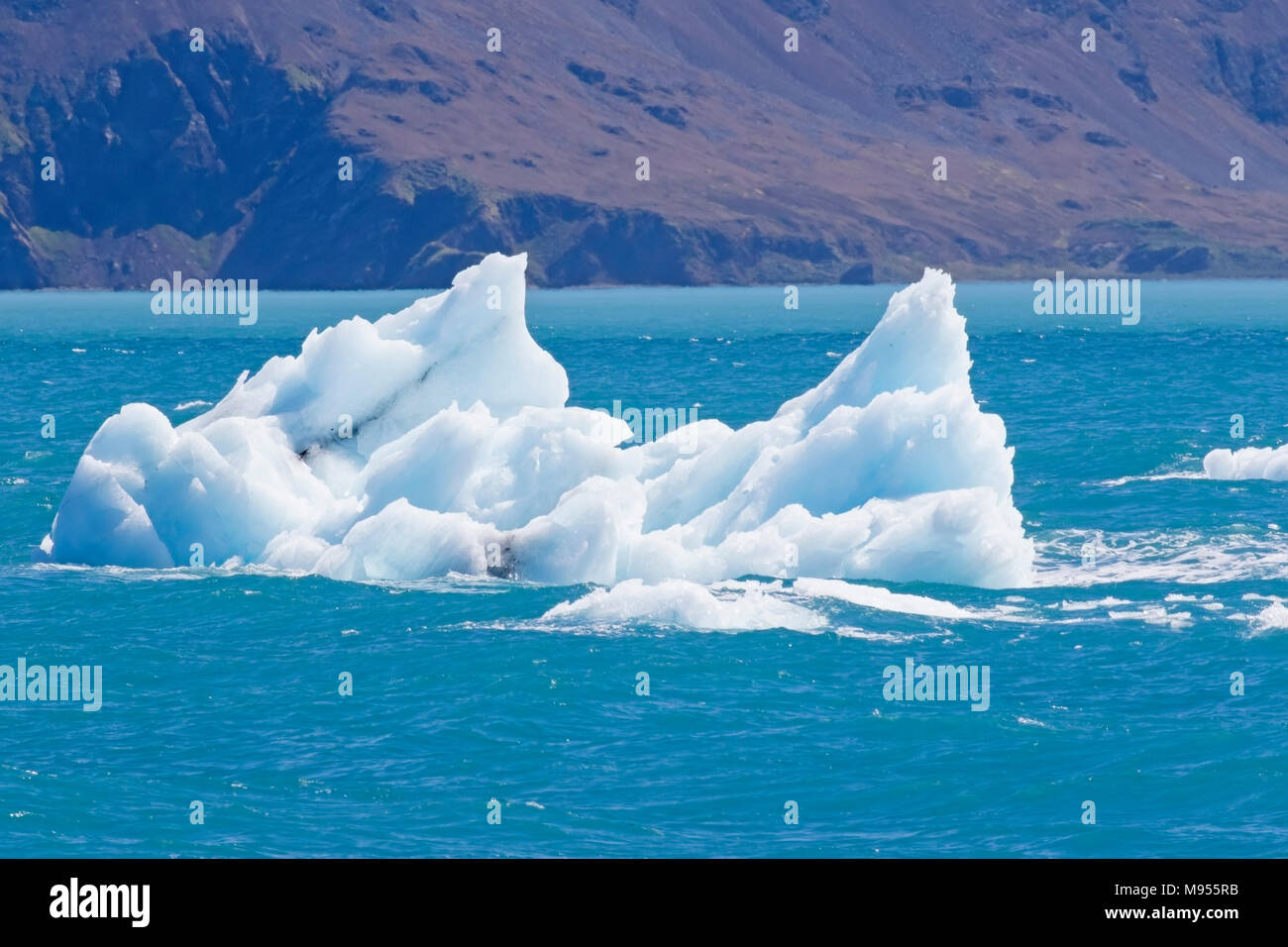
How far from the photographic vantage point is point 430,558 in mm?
37844

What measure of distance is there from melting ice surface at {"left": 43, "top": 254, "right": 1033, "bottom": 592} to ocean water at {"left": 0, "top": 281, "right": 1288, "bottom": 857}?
1.14 m

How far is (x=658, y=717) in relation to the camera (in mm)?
27688

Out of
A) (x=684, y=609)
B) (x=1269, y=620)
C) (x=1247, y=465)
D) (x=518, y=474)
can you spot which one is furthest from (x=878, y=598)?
(x=1247, y=465)

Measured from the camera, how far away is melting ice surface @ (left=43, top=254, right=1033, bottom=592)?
121 feet

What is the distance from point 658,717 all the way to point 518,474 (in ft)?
41.9

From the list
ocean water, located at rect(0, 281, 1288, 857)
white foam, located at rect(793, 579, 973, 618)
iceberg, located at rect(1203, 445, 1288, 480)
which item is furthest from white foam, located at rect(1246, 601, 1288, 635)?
iceberg, located at rect(1203, 445, 1288, 480)

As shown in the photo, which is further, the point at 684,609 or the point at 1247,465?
the point at 1247,465

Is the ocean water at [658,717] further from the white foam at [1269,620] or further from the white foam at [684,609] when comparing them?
the white foam at [684,609]

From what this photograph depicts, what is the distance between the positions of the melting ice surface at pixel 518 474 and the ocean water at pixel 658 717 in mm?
1144

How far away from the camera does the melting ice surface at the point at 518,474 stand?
36.9 meters

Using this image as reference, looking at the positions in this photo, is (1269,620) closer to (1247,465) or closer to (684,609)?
(684,609)

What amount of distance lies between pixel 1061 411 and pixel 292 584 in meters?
45.0

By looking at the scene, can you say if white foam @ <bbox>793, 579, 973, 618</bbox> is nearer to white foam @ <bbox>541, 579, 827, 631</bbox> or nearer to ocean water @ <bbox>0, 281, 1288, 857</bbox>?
ocean water @ <bbox>0, 281, 1288, 857</bbox>
